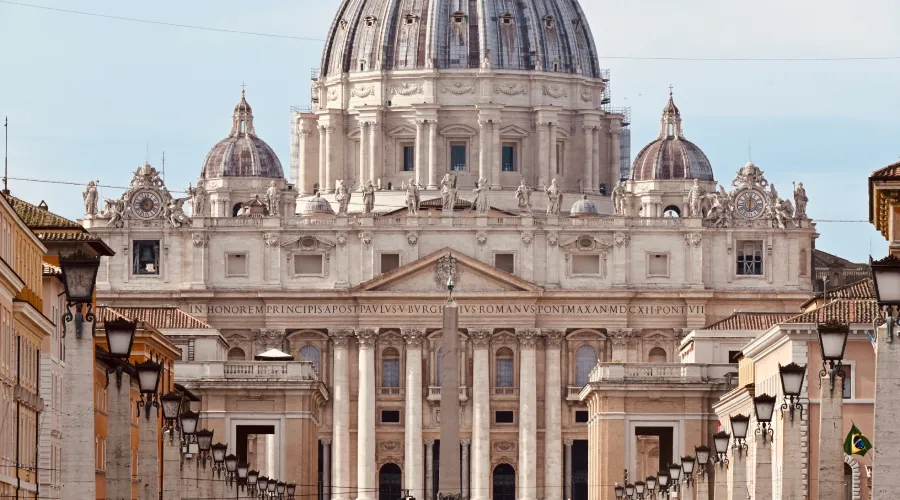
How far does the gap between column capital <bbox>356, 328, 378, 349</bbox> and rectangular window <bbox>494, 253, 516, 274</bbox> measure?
7196 mm

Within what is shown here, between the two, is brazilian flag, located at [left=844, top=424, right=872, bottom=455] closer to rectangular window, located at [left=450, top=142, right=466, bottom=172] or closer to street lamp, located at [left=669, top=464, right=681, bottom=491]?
street lamp, located at [left=669, top=464, right=681, bottom=491]

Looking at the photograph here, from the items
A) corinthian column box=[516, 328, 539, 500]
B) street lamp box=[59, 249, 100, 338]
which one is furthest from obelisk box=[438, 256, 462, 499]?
street lamp box=[59, 249, 100, 338]

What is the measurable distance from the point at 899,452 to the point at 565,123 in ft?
497

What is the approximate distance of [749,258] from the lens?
172m

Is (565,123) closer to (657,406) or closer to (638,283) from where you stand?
(638,283)

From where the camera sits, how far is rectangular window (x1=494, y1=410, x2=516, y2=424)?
170375 mm

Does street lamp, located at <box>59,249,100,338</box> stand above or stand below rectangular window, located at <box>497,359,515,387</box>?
below

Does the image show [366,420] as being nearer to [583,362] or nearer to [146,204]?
[583,362]

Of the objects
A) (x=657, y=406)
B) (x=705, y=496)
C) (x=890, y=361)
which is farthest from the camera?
(x=657, y=406)

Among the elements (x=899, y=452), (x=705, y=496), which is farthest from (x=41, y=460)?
(x=899, y=452)

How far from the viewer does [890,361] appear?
44.7 m

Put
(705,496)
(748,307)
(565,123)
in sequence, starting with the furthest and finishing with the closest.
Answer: (565,123)
(748,307)
(705,496)

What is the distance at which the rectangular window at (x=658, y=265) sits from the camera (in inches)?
6732

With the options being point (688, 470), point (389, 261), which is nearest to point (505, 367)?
point (389, 261)
